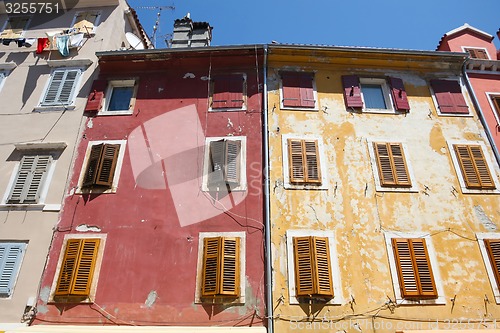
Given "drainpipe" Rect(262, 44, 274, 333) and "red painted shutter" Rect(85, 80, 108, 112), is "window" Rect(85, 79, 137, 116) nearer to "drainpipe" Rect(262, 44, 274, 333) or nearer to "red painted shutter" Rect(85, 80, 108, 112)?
"red painted shutter" Rect(85, 80, 108, 112)

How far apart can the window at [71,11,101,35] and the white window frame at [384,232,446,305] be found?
14.1 meters

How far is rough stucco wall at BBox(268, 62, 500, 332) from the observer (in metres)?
9.91

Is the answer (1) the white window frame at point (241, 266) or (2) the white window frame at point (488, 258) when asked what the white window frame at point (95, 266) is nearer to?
(1) the white window frame at point (241, 266)

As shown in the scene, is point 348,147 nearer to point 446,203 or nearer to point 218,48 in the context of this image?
point 446,203

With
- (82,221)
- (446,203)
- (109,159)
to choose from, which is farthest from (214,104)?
(446,203)

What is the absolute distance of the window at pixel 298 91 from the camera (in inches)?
535

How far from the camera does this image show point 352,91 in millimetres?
13875

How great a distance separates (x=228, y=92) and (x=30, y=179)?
23.4 ft

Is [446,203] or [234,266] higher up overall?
[446,203]

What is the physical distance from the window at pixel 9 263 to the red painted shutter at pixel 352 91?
37.0 ft

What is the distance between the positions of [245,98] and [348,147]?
4.05 meters

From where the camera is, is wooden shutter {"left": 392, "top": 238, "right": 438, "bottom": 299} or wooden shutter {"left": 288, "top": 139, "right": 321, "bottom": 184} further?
wooden shutter {"left": 288, "top": 139, "right": 321, "bottom": 184}

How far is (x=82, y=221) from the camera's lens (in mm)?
11562

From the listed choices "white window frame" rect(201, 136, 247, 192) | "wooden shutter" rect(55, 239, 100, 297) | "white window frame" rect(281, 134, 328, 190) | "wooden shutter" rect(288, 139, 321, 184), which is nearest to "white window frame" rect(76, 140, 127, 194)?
"wooden shutter" rect(55, 239, 100, 297)
